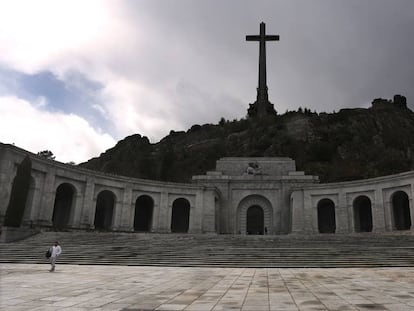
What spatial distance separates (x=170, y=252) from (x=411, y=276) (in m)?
12.5

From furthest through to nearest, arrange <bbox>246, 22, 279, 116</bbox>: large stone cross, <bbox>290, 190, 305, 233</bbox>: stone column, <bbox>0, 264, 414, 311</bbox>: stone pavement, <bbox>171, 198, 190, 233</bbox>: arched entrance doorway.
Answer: <bbox>246, 22, 279, 116</bbox>: large stone cross < <bbox>171, 198, 190, 233</bbox>: arched entrance doorway < <bbox>290, 190, 305, 233</bbox>: stone column < <bbox>0, 264, 414, 311</bbox>: stone pavement

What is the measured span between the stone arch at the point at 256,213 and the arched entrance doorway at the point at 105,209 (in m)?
14.2

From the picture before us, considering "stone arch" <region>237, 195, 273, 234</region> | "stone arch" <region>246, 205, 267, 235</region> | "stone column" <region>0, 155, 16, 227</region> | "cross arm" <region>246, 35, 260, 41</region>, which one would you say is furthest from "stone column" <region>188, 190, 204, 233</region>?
"cross arm" <region>246, 35, 260, 41</region>

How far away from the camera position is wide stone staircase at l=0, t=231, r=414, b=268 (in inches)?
738

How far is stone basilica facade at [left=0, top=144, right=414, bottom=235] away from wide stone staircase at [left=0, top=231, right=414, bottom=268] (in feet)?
23.6

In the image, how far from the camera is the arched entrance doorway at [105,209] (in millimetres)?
39312

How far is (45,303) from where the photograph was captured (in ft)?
25.6

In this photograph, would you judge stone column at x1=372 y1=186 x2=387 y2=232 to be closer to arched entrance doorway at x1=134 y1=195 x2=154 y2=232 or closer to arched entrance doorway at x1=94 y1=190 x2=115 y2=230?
arched entrance doorway at x1=134 y1=195 x2=154 y2=232

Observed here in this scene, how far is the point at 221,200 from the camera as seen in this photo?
41.5 m

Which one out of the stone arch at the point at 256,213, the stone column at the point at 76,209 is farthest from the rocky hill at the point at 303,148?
the stone column at the point at 76,209

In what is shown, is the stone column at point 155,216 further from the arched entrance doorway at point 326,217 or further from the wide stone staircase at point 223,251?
the arched entrance doorway at point 326,217

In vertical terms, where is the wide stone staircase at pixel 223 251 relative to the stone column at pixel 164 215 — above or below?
below

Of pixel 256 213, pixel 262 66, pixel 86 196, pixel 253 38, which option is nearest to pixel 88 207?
pixel 86 196

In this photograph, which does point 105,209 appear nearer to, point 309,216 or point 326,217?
point 309,216
